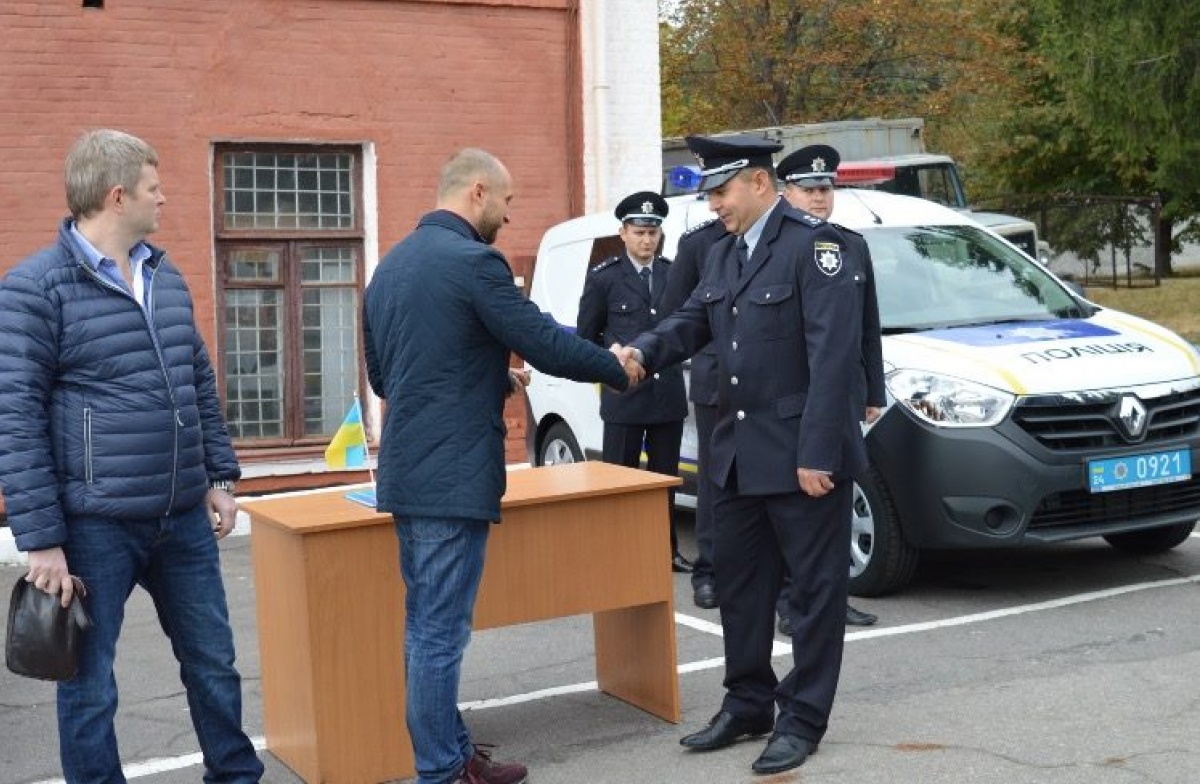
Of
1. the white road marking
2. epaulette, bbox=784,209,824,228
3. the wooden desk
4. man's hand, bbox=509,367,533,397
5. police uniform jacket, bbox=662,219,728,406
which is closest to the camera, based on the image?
man's hand, bbox=509,367,533,397

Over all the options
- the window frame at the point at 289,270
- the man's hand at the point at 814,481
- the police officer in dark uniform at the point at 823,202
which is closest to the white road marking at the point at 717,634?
the police officer in dark uniform at the point at 823,202

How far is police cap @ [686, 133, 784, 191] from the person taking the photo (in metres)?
5.73

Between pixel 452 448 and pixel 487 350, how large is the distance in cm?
31

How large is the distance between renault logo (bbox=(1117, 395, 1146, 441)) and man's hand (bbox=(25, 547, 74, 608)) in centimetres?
489

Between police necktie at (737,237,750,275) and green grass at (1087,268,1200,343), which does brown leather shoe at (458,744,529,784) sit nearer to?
police necktie at (737,237,750,275)

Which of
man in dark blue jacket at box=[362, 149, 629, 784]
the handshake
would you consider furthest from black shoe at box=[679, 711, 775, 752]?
the handshake

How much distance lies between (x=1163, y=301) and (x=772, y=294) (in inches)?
1191

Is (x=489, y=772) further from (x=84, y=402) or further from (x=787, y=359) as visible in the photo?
(x=84, y=402)

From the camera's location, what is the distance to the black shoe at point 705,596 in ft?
27.4

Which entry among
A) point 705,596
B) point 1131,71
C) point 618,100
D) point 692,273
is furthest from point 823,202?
point 1131,71

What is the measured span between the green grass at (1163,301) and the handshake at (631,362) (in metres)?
22.7

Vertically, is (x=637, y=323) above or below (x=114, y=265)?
below

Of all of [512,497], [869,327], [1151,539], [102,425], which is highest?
[869,327]

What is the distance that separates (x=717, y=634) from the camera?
304 inches
